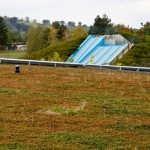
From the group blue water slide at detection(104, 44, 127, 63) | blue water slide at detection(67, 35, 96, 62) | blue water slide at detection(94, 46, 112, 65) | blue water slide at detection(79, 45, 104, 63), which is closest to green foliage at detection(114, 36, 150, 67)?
blue water slide at detection(104, 44, 127, 63)

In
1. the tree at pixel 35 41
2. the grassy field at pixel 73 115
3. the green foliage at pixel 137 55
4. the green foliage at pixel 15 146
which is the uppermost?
the tree at pixel 35 41

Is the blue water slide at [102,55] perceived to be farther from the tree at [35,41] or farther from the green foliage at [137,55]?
the tree at [35,41]

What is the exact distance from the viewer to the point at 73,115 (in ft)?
40.3

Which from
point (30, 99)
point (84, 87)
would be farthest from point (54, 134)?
point (84, 87)

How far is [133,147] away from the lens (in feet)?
28.6

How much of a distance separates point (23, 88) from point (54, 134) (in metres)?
8.71

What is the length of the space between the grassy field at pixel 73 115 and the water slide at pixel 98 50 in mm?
31610

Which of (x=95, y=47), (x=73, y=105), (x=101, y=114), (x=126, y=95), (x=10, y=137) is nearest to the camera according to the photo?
(x=10, y=137)

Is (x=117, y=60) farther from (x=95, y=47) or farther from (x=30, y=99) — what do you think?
(x=30, y=99)

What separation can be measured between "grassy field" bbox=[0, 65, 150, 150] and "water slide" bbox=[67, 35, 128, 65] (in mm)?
31610

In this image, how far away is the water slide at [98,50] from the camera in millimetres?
53072

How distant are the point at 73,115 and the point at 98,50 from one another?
44949mm

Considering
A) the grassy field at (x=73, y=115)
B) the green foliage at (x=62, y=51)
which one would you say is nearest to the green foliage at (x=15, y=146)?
the grassy field at (x=73, y=115)

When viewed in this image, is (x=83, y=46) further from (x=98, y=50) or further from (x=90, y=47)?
(x=98, y=50)
